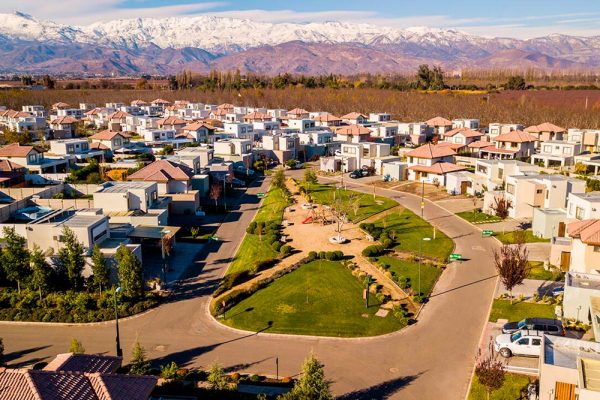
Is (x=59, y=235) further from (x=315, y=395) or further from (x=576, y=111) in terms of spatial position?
(x=576, y=111)

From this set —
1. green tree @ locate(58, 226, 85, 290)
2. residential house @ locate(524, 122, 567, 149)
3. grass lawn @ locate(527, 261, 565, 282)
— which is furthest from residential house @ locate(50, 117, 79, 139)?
grass lawn @ locate(527, 261, 565, 282)

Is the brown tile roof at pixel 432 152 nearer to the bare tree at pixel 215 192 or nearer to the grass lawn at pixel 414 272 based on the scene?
the bare tree at pixel 215 192

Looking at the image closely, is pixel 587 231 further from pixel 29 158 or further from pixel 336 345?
pixel 29 158

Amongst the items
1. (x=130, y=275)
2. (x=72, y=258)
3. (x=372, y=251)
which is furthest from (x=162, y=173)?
(x=372, y=251)

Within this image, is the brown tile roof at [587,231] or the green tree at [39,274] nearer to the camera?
the brown tile roof at [587,231]

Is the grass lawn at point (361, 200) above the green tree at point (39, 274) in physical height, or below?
below

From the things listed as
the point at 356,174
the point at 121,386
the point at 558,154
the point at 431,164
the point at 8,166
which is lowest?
the point at 356,174

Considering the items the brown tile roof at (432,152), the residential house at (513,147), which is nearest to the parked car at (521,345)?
the brown tile roof at (432,152)
